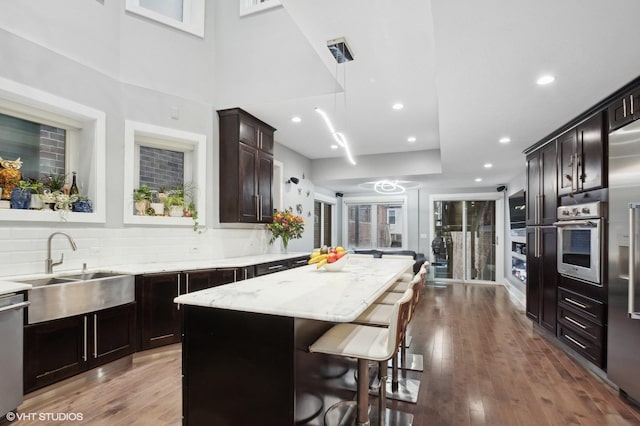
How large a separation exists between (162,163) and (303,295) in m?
Result: 3.11

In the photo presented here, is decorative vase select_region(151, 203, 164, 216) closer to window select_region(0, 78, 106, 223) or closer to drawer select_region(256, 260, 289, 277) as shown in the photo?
window select_region(0, 78, 106, 223)

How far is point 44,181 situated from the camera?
3053 mm

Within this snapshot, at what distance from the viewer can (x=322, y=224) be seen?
27.8 feet

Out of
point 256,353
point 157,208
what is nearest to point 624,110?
point 256,353

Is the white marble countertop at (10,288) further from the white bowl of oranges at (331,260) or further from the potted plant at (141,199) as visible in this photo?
the white bowl of oranges at (331,260)

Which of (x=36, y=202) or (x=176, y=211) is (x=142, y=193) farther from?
(x=36, y=202)

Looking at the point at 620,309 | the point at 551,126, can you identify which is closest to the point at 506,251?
the point at 551,126

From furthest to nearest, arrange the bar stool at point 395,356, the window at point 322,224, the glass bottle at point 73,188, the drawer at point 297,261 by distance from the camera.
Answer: the window at point 322,224, the drawer at point 297,261, the glass bottle at point 73,188, the bar stool at point 395,356

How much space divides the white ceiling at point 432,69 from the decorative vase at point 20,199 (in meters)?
2.29

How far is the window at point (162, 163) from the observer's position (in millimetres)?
3561

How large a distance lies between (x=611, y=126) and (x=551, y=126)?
81 cm

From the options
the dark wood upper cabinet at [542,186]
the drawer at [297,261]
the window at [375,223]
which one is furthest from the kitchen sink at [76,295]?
the window at [375,223]

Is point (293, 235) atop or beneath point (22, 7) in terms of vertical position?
beneath

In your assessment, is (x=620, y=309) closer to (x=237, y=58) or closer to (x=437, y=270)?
(x=237, y=58)
